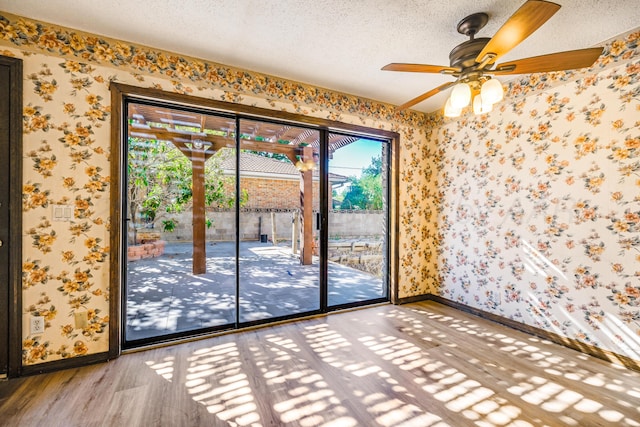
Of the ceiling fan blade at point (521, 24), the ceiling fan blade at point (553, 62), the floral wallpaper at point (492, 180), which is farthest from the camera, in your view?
the floral wallpaper at point (492, 180)

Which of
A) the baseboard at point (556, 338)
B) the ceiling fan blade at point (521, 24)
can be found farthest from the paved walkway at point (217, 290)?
the ceiling fan blade at point (521, 24)

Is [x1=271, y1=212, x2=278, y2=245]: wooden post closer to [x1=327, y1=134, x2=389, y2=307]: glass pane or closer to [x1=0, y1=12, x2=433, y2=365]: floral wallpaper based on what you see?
[x1=327, y1=134, x2=389, y2=307]: glass pane

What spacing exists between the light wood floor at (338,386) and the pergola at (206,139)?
1.11 metres

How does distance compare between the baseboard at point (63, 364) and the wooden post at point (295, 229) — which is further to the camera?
the wooden post at point (295, 229)

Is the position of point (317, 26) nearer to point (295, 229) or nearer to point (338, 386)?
point (295, 229)

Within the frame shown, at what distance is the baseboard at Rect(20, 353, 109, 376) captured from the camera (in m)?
2.01

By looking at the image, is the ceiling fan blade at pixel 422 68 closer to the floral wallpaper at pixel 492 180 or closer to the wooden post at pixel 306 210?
the floral wallpaper at pixel 492 180

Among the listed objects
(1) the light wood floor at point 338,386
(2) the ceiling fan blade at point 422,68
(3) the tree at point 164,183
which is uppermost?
(2) the ceiling fan blade at point 422,68

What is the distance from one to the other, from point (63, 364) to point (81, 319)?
33 cm

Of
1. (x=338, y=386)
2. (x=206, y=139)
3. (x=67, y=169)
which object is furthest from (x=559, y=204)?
(x=67, y=169)

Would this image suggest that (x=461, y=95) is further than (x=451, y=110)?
No

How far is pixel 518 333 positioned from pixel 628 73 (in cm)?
242

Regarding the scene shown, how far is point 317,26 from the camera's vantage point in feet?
6.80

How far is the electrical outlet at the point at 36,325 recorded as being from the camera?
2.01 meters
